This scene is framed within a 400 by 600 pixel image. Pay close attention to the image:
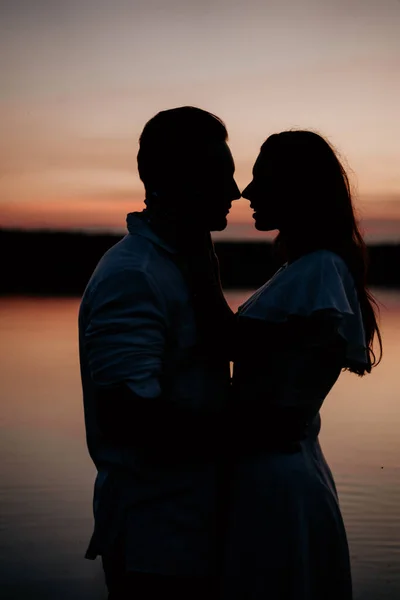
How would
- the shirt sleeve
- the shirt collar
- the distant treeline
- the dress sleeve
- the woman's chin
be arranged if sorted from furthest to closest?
the distant treeline → the woman's chin → the dress sleeve → the shirt collar → the shirt sleeve

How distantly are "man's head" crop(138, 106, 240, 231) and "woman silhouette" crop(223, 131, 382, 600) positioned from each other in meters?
0.33

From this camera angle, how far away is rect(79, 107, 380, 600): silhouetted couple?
8.14ft

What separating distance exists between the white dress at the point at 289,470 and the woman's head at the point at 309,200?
160 millimetres

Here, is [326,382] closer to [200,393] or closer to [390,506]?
[200,393]

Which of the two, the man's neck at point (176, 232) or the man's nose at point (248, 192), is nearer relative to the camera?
the man's neck at point (176, 232)

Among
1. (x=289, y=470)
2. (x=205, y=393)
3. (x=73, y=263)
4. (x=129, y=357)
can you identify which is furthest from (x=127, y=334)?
(x=73, y=263)

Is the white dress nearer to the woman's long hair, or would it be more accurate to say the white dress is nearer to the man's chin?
the woman's long hair

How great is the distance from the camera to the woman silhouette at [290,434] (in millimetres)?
2760

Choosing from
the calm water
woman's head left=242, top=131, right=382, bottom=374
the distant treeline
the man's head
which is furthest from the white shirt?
the distant treeline

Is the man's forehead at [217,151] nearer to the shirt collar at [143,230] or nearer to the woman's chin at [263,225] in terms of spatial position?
the shirt collar at [143,230]

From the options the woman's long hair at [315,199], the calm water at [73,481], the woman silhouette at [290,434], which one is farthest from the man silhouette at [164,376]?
the calm water at [73,481]

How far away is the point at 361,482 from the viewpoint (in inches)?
404

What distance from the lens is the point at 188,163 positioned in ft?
8.74

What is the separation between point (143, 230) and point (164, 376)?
1.22 feet
